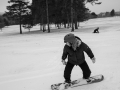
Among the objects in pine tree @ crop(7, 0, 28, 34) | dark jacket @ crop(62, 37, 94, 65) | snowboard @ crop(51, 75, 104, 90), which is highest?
pine tree @ crop(7, 0, 28, 34)

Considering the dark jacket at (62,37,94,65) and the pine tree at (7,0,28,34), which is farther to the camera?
the pine tree at (7,0,28,34)

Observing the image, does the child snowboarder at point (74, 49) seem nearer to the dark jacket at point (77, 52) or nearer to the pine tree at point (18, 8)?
the dark jacket at point (77, 52)

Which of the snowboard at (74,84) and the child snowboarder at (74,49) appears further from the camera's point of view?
the snowboard at (74,84)

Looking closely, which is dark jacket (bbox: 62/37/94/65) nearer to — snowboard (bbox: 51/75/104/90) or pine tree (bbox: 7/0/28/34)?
snowboard (bbox: 51/75/104/90)

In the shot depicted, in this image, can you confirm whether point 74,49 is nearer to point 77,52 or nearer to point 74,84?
point 77,52

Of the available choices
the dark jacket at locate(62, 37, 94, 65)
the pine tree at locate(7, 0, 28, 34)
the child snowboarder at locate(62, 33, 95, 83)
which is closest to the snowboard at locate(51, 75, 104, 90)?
the child snowboarder at locate(62, 33, 95, 83)

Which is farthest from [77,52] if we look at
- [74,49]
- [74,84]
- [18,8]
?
[18,8]

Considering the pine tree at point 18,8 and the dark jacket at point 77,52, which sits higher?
the pine tree at point 18,8

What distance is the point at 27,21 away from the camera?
2758 centimetres

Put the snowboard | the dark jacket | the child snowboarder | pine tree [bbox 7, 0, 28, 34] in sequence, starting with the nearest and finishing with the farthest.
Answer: the child snowboarder → the dark jacket → the snowboard → pine tree [bbox 7, 0, 28, 34]

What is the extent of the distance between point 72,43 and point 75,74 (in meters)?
1.83

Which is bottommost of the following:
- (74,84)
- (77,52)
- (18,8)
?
(74,84)

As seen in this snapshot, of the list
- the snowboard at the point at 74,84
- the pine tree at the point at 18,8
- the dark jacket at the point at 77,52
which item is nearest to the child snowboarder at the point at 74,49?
the dark jacket at the point at 77,52

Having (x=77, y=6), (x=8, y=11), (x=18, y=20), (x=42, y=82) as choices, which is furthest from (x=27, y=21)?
(x=42, y=82)
